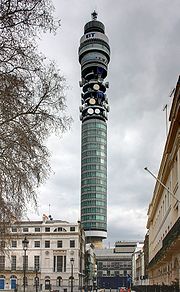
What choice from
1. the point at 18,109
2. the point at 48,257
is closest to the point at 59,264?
the point at 48,257

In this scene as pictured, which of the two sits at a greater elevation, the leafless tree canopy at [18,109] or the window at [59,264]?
the leafless tree canopy at [18,109]

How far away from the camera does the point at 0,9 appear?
12547mm

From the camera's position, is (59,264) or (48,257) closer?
(59,264)

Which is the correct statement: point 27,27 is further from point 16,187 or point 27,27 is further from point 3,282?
point 3,282

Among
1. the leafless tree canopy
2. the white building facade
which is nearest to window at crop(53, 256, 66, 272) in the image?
the white building facade

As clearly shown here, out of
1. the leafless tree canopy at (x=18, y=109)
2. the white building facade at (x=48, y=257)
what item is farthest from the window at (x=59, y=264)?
the leafless tree canopy at (x=18, y=109)

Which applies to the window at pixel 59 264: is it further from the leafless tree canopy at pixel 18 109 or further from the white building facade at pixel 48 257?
the leafless tree canopy at pixel 18 109

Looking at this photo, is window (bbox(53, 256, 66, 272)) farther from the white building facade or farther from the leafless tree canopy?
the leafless tree canopy

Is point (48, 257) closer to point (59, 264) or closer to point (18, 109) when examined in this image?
point (59, 264)

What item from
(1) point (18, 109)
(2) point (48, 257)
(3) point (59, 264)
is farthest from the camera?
(2) point (48, 257)

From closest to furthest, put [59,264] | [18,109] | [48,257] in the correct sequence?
[18,109]
[59,264]
[48,257]

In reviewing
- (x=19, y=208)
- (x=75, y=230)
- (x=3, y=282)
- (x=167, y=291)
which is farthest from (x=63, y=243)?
(x=19, y=208)

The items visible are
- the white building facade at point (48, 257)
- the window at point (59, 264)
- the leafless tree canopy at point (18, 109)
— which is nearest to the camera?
the leafless tree canopy at point (18, 109)

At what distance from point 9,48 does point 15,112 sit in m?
1.60
